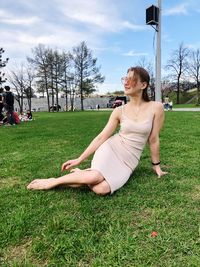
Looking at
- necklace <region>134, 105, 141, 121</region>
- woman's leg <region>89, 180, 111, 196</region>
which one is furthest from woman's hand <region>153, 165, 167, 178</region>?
woman's leg <region>89, 180, 111, 196</region>

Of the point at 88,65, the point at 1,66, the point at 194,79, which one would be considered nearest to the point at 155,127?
the point at 1,66

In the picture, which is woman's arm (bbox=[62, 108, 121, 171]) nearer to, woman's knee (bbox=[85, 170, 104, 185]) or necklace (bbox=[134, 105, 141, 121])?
necklace (bbox=[134, 105, 141, 121])

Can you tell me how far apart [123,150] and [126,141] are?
0.39 feet

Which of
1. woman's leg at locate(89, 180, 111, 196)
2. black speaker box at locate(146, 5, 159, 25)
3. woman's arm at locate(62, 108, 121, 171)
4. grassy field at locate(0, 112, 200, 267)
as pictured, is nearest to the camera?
grassy field at locate(0, 112, 200, 267)

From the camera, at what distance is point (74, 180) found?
3090mm

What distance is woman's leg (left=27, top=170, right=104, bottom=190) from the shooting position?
2.98 meters

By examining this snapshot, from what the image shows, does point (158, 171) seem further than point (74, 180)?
Yes

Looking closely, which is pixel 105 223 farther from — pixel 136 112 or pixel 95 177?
pixel 136 112

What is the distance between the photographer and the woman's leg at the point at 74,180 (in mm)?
2979

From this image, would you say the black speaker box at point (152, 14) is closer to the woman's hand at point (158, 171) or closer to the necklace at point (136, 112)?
the necklace at point (136, 112)

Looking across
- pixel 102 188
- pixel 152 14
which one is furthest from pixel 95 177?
pixel 152 14

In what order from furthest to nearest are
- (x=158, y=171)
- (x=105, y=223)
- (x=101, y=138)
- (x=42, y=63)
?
(x=42, y=63), (x=158, y=171), (x=101, y=138), (x=105, y=223)

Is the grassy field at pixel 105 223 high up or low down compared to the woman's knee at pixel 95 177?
down

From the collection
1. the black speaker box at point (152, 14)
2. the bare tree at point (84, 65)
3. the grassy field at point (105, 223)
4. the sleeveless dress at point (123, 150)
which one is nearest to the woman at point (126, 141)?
the sleeveless dress at point (123, 150)
